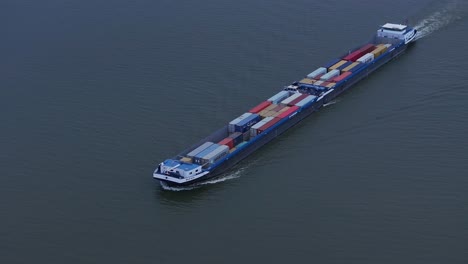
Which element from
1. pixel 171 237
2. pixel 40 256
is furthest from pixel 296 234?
pixel 40 256

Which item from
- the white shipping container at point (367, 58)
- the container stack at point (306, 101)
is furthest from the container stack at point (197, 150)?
the white shipping container at point (367, 58)

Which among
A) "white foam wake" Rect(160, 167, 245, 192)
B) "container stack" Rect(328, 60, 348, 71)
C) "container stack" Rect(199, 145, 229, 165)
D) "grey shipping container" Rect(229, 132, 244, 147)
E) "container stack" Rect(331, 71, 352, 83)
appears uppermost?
"container stack" Rect(328, 60, 348, 71)

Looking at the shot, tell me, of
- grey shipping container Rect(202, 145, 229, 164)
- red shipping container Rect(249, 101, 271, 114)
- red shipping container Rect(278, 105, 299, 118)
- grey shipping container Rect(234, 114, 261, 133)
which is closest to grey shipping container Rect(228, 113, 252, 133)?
grey shipping container Rect(234, 114, 261, 133)

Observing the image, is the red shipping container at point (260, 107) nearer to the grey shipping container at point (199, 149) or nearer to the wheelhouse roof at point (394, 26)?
the grey shipping container at point (199, 149)

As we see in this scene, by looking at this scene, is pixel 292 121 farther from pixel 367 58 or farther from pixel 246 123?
pixel 367 58

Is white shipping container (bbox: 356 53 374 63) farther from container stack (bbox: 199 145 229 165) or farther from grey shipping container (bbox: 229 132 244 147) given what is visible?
container stack (bbox: 199 145 229 165)

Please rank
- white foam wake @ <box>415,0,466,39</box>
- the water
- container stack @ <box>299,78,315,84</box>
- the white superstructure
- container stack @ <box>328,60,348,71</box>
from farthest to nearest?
white foam wake @ <box>415,0,466,39</box> → the white superstructure → container stack @ <box>328,60,348,71</box> → container stack @ <box>299,78,315,84</box> → the water

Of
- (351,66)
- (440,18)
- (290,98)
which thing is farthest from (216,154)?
(440,18)

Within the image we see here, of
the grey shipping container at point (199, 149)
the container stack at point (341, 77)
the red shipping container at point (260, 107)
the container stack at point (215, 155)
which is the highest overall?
the container stack at point (341, 77)
